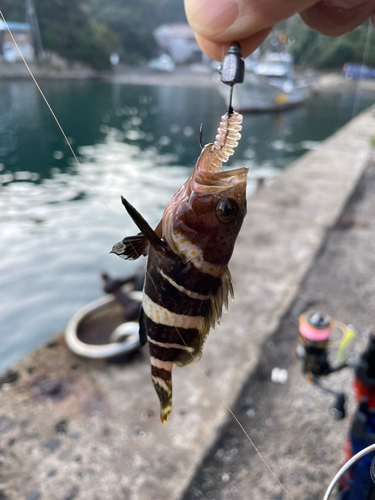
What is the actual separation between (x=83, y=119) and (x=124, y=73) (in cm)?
3198

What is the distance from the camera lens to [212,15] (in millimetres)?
1318

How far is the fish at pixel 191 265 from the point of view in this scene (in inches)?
52.6

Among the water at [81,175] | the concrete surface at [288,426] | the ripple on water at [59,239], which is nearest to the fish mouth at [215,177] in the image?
the water at [81,175]

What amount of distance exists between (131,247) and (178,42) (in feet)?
239

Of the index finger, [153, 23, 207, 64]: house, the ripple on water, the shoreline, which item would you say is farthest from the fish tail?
[153, 23, 207, 64]: house

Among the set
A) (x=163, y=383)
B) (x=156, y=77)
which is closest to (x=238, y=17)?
(x=163, y=383)

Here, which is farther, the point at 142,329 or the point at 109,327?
the point at 109,327

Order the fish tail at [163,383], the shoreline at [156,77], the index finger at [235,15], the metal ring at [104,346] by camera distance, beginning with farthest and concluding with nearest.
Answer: the shoreline at [156,77] < the metal ring at [104,346] < the fish tail at [163,383] < the index finger at [235,15]

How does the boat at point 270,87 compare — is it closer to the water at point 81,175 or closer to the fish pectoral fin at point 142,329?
the water at point 81,175

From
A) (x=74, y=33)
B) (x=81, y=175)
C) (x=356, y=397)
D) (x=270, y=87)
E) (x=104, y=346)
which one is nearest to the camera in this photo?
(x=356, y=397)

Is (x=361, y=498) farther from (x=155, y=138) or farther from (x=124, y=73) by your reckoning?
(x=124, y=73)

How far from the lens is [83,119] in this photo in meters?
→ 25.8

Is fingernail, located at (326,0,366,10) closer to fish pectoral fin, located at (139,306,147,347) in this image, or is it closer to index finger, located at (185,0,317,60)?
index finger, located at (185,0,317,60)

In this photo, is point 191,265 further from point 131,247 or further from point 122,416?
point 122,416
